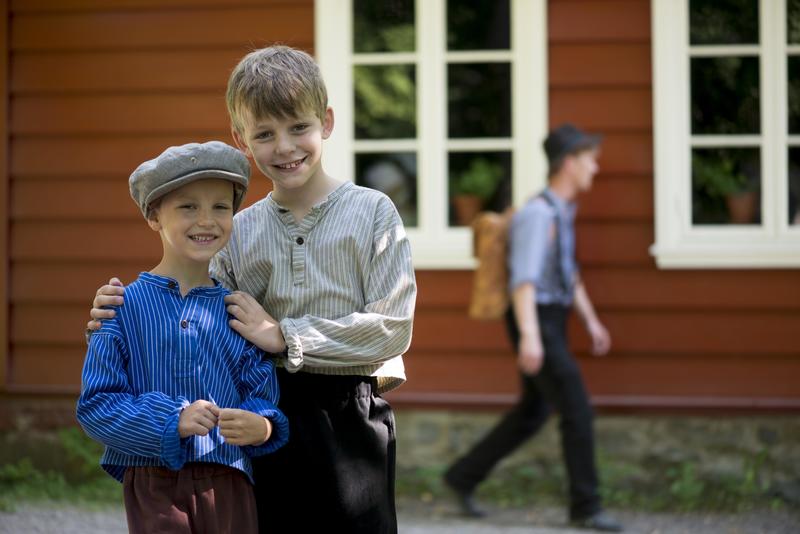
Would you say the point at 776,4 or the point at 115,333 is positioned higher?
the point at 776,4

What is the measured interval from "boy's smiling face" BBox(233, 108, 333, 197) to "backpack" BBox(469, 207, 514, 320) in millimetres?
2962

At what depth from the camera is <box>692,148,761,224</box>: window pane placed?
603cm

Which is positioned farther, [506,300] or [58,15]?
[58,15]

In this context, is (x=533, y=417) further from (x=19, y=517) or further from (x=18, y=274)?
(x=18, y=274)

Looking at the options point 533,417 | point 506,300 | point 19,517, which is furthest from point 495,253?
point 19,517

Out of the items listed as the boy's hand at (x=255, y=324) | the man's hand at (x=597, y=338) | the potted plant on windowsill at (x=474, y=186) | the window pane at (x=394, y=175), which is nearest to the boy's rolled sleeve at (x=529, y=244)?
the man's hand at (x=597, y=338)

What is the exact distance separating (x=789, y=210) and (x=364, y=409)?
163 inches

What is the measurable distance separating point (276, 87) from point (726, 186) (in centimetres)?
411

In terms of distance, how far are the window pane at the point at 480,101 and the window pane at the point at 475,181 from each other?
13cm

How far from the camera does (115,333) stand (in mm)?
2326

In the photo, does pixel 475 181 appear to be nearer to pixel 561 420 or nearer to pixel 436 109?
pixel 436 109

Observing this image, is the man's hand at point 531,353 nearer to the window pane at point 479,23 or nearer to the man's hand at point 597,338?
the man's hand at point 597,338

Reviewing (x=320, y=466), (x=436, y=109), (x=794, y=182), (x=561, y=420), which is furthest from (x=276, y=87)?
(x=794, y=182)

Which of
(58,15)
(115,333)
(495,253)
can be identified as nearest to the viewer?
(115,333)
